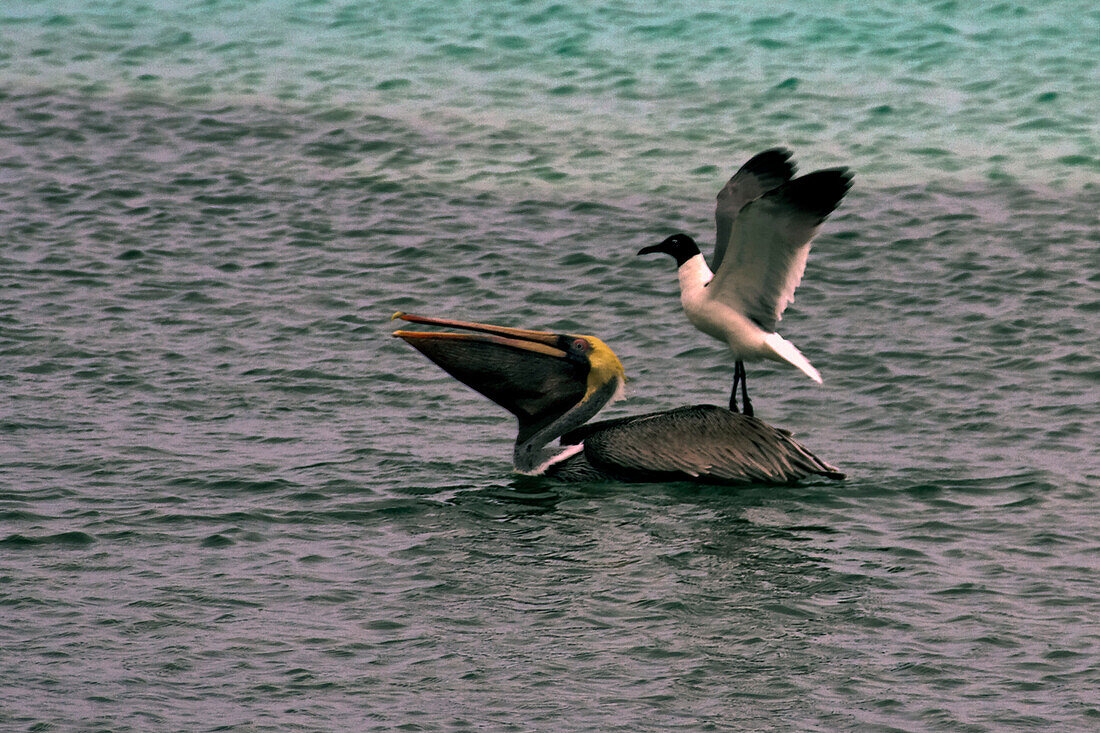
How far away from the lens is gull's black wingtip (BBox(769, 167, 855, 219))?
10.2 m

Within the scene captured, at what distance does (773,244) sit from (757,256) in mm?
148

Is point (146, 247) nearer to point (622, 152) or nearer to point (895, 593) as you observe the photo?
point (622, 152)

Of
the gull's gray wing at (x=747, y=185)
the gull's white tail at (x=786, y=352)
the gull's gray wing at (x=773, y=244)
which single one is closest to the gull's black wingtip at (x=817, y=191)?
the gull's gray wing at (x=773, y=244)

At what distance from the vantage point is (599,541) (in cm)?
994

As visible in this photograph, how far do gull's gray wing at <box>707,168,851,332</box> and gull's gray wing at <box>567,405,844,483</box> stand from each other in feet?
2.34

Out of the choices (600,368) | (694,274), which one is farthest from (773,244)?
(600,368)

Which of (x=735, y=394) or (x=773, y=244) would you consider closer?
(x=773, y=244)

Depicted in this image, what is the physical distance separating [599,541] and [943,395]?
11.7 feet

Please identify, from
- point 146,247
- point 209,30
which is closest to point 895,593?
point 146,247

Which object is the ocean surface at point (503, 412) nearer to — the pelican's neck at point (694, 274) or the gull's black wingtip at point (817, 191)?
the pelican's neck at point (694, 274)

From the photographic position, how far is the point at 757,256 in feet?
35.3

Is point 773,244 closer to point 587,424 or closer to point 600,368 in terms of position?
point 600,368

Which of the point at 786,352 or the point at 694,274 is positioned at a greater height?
the point at 694,274

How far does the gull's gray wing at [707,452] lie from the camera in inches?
427
